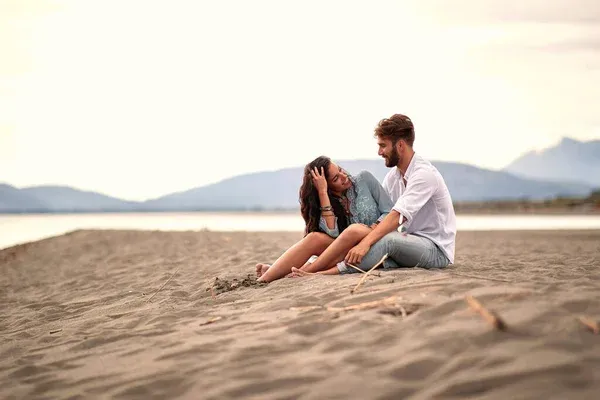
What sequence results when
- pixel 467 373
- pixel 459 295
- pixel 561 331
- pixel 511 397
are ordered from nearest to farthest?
pixel 511 397 → pixel 467 373 → pixel 561 331 → pixel 459 295

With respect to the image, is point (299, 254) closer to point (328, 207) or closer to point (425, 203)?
point (328, 207)

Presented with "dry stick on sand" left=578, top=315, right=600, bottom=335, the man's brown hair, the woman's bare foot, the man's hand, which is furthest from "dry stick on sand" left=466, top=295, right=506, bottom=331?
the woman's bare foot

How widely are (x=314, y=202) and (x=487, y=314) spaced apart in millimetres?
2551

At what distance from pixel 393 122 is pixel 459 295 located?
5.92 ft

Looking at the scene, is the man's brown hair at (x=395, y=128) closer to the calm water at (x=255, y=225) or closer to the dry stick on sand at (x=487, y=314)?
the dry stick on sand at (x=487, y=314)

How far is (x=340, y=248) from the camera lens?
5184mm

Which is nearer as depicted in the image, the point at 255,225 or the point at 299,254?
the point at 299,254

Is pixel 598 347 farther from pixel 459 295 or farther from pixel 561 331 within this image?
pixel 459 295

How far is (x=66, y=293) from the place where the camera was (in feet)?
23.9

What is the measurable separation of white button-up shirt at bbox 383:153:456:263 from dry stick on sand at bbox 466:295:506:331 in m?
1.63

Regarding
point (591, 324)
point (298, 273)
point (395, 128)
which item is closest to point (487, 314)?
point (591, 324)

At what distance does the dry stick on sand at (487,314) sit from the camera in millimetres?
2979

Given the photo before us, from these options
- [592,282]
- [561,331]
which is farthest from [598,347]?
[592,282]

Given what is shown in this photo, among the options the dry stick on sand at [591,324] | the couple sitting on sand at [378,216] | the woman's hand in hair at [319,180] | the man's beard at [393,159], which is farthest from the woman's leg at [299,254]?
the dry stick on sand at [591,324]
